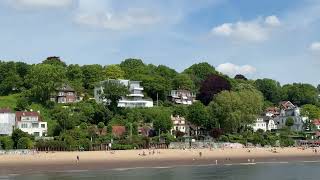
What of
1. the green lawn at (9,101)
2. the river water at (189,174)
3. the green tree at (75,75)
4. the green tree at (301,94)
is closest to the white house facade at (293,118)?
the green tree at (301,94)

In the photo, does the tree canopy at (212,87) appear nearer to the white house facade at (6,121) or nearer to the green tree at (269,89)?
the green tree at (269,89)

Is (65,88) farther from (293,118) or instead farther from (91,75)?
(293,118)

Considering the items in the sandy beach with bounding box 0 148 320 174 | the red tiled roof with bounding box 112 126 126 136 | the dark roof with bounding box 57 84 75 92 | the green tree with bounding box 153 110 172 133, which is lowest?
the sandy beach with bounding box 0 148 320 174

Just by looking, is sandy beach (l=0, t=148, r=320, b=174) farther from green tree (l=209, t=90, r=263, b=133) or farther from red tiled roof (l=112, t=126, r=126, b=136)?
green tree (l=209, t=90, r=263, b=133)

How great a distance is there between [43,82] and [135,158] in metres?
34.5

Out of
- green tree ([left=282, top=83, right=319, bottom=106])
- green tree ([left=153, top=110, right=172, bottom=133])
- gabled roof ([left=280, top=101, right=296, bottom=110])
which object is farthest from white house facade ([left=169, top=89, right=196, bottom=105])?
green tree ([left=282, top=83, right=319, bottom=106])

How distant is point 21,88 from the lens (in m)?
105

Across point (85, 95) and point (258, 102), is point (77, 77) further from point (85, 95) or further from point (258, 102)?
point (258, 102)

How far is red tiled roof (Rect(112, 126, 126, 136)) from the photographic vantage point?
8154cm

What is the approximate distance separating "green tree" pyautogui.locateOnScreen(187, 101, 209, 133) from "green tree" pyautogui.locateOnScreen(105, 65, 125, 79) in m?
26.0

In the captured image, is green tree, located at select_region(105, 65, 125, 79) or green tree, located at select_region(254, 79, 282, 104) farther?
green tree, located at select_region(254, 79, 282, 104)

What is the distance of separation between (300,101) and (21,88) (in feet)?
257

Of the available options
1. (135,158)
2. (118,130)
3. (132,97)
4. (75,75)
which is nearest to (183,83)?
(132,97)

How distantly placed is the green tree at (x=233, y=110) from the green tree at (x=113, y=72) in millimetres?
29007
